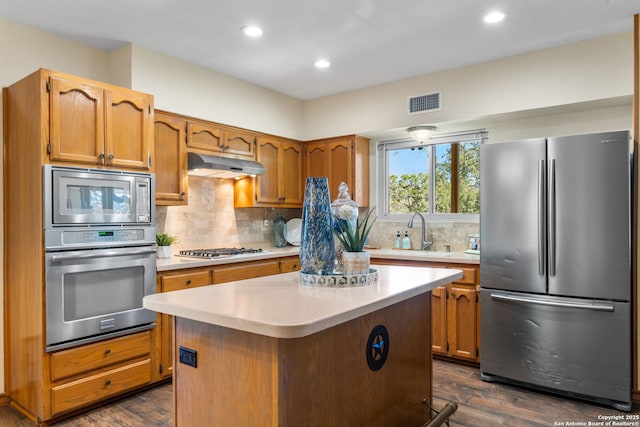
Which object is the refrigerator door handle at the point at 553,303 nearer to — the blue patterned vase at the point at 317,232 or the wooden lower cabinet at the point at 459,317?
the wooden lower cabinet at the point at 459,317

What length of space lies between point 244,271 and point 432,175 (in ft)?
7.28

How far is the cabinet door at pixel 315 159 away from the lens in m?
4.75

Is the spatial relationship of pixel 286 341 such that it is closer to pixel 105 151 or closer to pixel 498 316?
pixel 105 151

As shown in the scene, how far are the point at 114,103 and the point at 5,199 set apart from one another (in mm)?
994

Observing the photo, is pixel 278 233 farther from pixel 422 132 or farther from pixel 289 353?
pixel 289 353

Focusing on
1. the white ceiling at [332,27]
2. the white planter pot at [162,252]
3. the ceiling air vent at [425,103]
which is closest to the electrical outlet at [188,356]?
the white planter pot at [162,252]

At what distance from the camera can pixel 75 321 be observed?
2656 millimetres

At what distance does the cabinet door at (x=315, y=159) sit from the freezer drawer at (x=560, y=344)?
2282mm

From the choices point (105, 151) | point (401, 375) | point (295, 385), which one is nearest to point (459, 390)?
point (401, 375)

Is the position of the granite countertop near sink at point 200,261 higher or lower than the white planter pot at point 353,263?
lower

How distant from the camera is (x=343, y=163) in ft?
15.1

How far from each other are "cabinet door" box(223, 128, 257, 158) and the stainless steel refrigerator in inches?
87.3

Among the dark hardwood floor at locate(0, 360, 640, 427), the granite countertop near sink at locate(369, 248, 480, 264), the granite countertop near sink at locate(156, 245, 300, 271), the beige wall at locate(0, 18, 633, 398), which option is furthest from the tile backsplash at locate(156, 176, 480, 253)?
the dark hardwood floor at locate(0, 360, 640, 427)

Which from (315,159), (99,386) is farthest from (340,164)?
(99,386)
